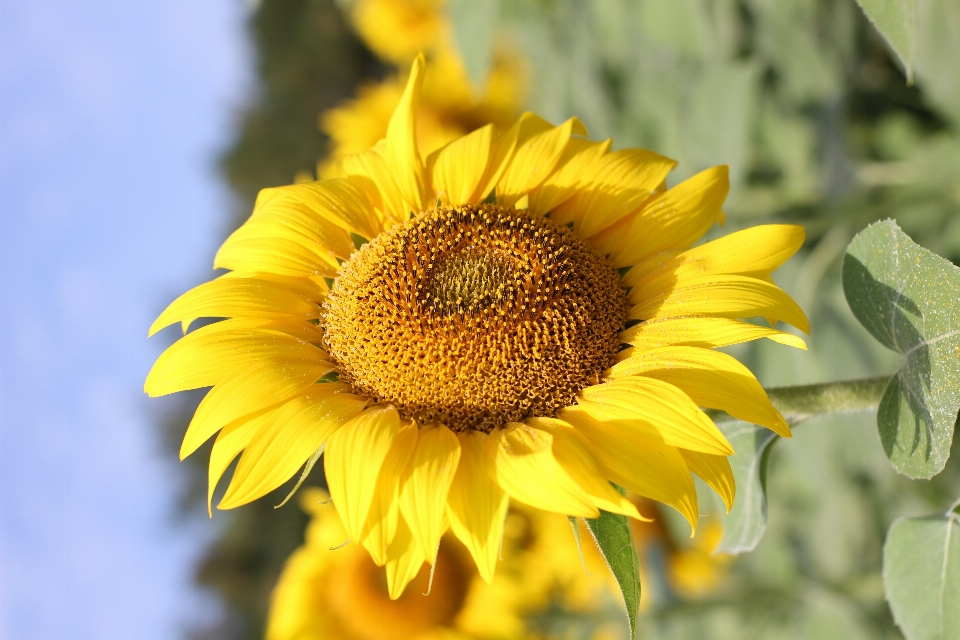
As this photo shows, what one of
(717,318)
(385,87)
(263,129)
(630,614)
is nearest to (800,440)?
(717,318)

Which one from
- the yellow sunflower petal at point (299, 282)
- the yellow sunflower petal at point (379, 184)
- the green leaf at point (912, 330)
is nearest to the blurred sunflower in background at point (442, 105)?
the yellow sunflower petal at point (379, 184)

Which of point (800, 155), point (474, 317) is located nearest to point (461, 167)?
point (474, 317)

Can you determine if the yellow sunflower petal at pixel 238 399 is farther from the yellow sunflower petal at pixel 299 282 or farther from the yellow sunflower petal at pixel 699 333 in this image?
the yellow sunflower petal at pixel 699 333

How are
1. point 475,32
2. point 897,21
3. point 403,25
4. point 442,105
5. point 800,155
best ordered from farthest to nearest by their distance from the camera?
→ point 403,25 → point 442,105 → point 800,155 → point 475,32 → point 897,21

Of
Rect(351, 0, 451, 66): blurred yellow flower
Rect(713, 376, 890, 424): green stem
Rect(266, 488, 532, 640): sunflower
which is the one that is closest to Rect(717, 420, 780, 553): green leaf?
Rect(713, 376, 890, 424): green stem

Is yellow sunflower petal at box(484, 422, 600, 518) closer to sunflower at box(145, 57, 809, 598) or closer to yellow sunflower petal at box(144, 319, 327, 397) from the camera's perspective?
sunflower at box(145, 57, 809, 598)

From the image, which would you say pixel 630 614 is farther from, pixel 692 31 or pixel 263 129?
pixel 263 129

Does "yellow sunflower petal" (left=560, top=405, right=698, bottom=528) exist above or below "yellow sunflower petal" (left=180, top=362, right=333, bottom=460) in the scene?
below

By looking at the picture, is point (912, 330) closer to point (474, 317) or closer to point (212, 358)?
point (474, 317)
